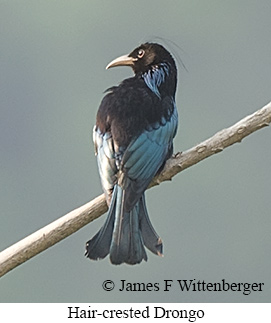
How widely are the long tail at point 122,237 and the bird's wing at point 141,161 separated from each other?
0.12ft

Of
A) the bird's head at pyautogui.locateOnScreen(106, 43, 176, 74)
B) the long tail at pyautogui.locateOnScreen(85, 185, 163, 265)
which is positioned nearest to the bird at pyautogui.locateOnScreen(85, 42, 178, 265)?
the long tail at pyautogui.locateOnScreen(85, 185, 163, 265)

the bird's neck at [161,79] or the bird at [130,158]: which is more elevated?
the bird's neck at [161,79]

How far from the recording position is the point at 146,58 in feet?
11.5

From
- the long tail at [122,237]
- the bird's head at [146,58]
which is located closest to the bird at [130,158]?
the long tail at [122,237]

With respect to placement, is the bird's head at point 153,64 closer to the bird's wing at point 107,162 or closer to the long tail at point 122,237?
the bird's wing at point 107,162

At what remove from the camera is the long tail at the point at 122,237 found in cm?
284

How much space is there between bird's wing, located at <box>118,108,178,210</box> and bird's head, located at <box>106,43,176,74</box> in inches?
19.4

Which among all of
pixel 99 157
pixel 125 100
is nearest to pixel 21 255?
pixel 99 157

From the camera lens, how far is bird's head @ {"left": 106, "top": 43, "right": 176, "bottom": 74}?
3479 millimetres

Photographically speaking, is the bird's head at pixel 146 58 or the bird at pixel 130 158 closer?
the bird at pixel 130 158

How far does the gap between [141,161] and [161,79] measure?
57cm

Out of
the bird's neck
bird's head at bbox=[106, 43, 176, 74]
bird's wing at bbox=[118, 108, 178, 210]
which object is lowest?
bird's wing at bbox=[118, 108, 178, 210]

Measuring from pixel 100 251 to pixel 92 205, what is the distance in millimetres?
190

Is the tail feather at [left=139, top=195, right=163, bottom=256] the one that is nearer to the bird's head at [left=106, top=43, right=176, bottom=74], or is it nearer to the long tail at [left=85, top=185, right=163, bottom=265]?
the long tail at [left=85, top=185, right=163, bottom=265]
